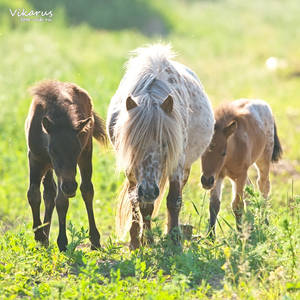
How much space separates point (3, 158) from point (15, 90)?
433 centimetres

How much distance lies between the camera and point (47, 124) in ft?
17.4

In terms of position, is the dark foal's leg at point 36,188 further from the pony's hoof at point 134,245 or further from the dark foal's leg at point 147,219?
the dark foal's leg at point 147,219

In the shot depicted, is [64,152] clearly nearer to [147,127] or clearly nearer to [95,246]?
[147,127]

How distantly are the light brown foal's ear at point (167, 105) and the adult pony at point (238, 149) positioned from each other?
1.47 metres

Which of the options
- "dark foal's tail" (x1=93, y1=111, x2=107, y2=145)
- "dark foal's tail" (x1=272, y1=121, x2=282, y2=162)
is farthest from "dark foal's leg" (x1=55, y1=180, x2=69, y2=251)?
"dark foal's tail" (x1=272, y1=121, x2=282, y2=162)

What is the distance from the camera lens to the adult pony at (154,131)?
16.5ft

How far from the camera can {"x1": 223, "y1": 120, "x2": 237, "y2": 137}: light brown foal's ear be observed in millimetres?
6637

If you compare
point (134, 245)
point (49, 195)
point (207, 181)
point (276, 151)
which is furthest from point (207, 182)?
point (276, 151)

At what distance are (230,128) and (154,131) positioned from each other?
1871 millimetres

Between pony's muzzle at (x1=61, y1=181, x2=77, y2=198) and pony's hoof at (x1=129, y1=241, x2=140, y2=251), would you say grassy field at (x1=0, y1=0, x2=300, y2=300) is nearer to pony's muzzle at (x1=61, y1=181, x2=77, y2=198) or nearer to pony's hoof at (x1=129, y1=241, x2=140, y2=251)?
pony's hoof at (x1=129, y1=241, x2=140, y2=251)

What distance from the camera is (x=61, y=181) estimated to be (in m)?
5.24

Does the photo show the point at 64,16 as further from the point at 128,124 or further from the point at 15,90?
the point at 128,124

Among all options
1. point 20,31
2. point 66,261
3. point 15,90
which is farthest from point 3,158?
point 20,31

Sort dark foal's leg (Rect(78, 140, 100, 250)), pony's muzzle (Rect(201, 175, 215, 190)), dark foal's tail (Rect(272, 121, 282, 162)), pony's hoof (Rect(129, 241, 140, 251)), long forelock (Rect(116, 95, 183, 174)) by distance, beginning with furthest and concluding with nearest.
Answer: dark foal's tail (Rect(272, 121, 282, 162)) → pony's muzzle (Rect(201, 175, 215, 190)) → dark foal's leg (Rect(78, 140, 100, 250)) → pony's hoof (Rect(129, 241, 140, 251)) → long forelock (Rect(116, 95, 183, 174))
